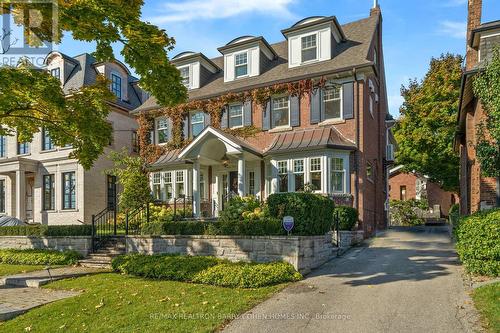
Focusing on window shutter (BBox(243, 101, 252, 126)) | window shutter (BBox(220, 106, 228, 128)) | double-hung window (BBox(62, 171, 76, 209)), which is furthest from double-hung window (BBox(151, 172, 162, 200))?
window shutter (BBox(243, 101, 252, 126))

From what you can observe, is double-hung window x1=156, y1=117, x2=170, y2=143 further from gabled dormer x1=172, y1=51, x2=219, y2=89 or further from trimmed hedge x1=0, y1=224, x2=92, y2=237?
trimmed hedge x1=0, y1=224, x2=92, y2=237

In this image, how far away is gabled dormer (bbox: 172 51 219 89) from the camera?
71.2 feet

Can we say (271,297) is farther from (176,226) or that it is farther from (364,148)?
(364,148)

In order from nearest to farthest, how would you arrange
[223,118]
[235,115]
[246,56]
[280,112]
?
1. [280,112]
2. [235,115]
3. [223,118]
4. [246,56]

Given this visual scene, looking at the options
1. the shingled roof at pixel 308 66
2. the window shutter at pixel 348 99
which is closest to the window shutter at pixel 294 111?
the shingled roof at pixel 308 66

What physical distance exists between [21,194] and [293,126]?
17.3 metres

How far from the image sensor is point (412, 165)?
2645 centimetres

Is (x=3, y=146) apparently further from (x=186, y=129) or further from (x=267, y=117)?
(x=267, y=117)

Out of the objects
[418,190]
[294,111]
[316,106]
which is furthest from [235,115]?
[418,190]

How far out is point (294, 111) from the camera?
709 inches

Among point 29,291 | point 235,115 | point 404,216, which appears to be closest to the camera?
point 29,291

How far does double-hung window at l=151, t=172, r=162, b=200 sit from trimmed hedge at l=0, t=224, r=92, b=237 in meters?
6.32

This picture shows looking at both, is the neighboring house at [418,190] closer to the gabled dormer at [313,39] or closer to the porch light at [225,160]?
the gabled dormer at [313,39]

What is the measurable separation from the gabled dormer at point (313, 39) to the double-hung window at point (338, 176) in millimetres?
5080
